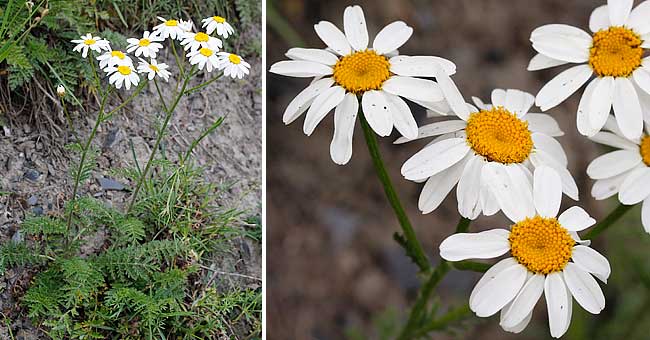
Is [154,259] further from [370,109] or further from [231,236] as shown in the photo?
[370,109]

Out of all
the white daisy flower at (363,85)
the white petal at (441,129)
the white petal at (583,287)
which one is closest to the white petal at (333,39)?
the white daisy flower at (363,85)

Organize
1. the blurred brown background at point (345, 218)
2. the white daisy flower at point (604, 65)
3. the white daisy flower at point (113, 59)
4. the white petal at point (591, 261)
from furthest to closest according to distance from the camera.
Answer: the blurred brown background at point (345, 218)
the white daisy flower at point (113, 59)
the white daisy flower at point (604, 65)
the white petal at point (591, 261)

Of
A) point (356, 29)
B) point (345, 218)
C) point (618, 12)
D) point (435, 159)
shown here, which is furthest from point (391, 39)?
point (345, 218)

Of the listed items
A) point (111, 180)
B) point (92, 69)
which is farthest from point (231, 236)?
point (92, 69)

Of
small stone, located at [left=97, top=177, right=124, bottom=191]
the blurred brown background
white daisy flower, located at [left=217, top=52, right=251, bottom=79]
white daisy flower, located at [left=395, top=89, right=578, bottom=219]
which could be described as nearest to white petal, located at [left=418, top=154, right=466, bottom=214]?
white daisy flower, located at [left=395, top=89, right=578, bottom=219]

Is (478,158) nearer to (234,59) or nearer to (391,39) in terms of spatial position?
(391,39)

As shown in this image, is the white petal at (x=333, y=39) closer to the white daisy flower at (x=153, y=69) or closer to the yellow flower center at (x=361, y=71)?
the yellow flower center at (x=361, y=71)
